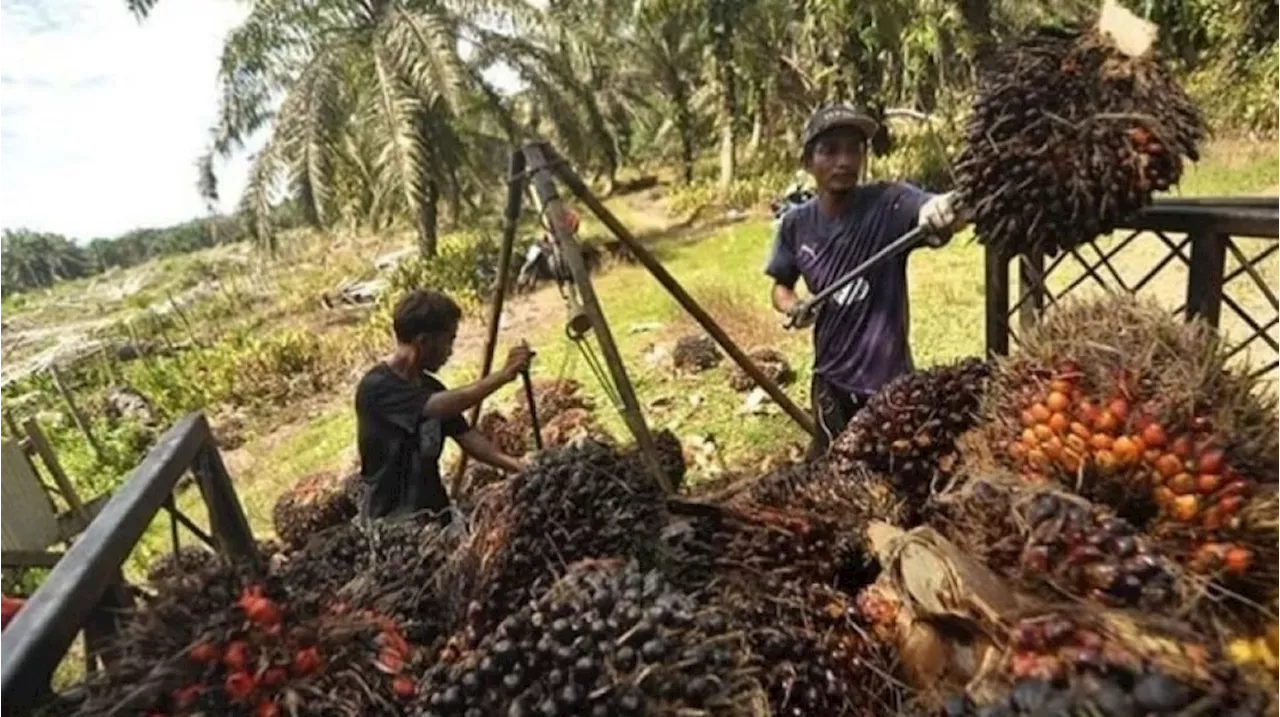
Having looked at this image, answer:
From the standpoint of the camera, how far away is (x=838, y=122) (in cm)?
289

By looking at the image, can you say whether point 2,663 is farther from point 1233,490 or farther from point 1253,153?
point 1253,153

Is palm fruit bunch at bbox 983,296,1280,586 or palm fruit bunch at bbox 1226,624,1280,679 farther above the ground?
palm fruit bunch at bbox 983,296,1280,586

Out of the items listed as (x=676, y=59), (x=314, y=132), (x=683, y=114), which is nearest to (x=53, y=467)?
(x=314, y=132)

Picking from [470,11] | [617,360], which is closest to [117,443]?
[470,11]

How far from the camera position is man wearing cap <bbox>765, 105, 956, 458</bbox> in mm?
3014

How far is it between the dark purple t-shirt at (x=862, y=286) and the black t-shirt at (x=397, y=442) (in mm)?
1404

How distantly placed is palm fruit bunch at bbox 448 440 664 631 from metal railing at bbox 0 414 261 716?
0.36 meters

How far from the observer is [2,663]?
1095 millimetres

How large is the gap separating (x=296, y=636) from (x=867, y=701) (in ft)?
2.50

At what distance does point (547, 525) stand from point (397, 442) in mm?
2007

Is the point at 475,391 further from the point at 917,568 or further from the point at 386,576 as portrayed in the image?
the point at 917,568

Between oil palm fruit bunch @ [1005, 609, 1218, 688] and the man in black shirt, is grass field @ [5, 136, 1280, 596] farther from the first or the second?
the man in black shirt

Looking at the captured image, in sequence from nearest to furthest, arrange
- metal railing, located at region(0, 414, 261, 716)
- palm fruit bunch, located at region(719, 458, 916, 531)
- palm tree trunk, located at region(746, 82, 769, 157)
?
metal railing, located at region(0, 414, 261, 716), palm fruit bunch, located at region(719, 458, 916, 531), palm tree trunk, located at region(746, 82, 769, 157)

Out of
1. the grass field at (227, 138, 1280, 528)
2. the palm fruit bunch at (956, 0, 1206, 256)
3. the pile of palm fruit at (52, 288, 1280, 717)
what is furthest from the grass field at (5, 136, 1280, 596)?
the pile of palm fruit at (52, 288, 1280, 717)
